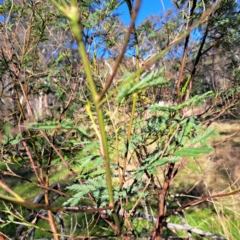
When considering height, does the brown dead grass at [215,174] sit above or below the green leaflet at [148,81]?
below

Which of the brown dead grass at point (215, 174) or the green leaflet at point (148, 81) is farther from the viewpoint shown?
the brown dead grass at point (215, 174)

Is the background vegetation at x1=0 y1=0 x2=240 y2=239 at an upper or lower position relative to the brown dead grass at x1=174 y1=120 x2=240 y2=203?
upper

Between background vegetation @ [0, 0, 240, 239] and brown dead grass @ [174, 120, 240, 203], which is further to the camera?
brown dead grass @ [174, 120, 240, 203]

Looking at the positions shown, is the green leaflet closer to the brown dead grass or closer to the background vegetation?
the background vegetation

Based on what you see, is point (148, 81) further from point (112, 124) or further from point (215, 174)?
point (215, 174)

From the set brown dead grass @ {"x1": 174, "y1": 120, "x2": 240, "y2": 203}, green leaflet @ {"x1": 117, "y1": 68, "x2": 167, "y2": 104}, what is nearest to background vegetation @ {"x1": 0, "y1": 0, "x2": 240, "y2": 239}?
green leaflet @ {"x1": 117, "y1": 68, "x2": 167, "y2": 104}

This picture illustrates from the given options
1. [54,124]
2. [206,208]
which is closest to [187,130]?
[54,124]

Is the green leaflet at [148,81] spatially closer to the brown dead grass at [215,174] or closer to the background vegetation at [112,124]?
the background vegetation at [112,124]

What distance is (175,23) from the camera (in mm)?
1900

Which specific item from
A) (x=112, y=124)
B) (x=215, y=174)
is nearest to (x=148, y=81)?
(x=112, y=124)

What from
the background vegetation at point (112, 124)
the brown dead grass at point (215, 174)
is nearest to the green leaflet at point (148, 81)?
the background vegetation at point (112, 124)

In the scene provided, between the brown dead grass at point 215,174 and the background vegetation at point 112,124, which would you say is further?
the brown dead grass at point 215,174

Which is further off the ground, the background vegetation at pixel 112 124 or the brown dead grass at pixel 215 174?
the background vegetation at pixel 112 124

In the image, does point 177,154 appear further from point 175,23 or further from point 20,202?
point 175,23
